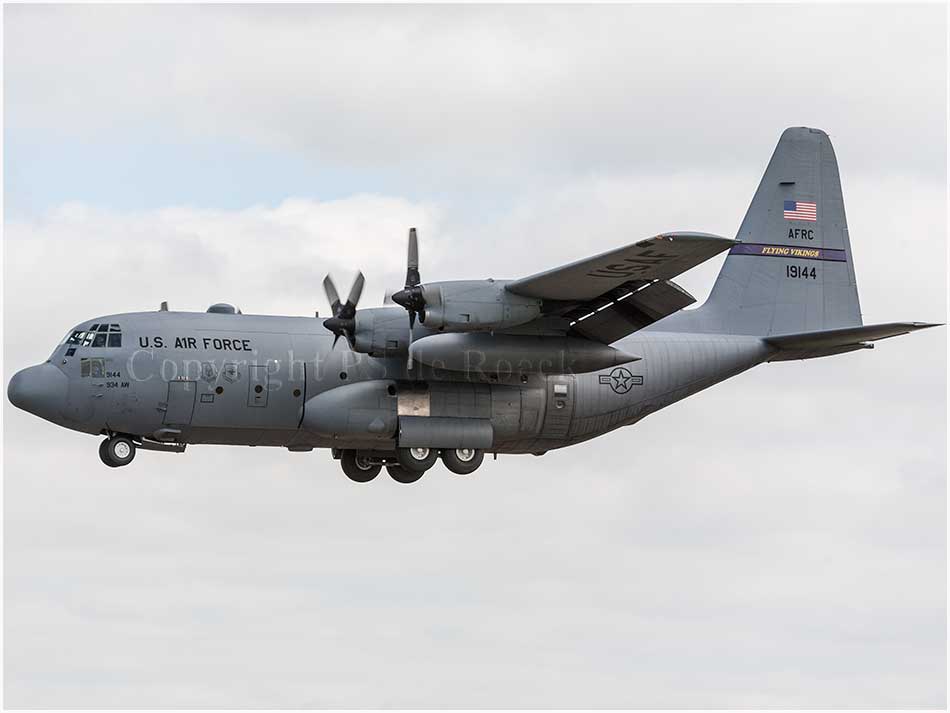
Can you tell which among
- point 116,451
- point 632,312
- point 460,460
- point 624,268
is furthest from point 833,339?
point 116,451

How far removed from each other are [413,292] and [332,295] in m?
2.25

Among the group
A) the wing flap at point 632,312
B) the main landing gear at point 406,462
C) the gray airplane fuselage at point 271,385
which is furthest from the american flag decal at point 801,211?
the main landing gear at point 406,462

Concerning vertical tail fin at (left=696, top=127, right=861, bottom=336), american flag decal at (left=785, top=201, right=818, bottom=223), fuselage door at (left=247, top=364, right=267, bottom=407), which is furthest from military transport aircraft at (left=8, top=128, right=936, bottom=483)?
american flag decal at (left=785, top=201, right=818, bottom=223)

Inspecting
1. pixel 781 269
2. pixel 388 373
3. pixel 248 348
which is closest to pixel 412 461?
pixel 388 373

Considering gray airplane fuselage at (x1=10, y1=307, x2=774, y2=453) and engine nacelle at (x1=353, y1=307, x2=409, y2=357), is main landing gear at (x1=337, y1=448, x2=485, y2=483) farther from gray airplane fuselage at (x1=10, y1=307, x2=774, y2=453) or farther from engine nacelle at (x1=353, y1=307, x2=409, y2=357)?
engine nacelle at (x1=353, y1=307, x2=409, y2=357)

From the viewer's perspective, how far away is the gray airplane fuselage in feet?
86.5

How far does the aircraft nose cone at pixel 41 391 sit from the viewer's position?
26.2 meters

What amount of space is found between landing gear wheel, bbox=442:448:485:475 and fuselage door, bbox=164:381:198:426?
14.0ft

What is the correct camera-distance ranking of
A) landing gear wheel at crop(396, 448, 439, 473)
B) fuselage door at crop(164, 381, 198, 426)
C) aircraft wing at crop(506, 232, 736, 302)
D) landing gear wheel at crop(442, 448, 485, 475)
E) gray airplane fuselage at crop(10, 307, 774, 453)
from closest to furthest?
aircraft wing at crop(506, 232, 736, 302) → gray airplane fuselage at crop(10, 307, 774, 453) → fuselage door at crop(164, 381, 198, 426) → landing gear wheel at crop(396, 448, 439, 473) → landing gear wheel at crop(442, 448, 485, 475)

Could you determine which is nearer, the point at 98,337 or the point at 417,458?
the point at 98,337

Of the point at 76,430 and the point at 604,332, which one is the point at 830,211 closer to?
the point at 604,332

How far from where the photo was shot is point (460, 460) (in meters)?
27.8

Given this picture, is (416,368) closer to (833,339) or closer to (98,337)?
(98,337)

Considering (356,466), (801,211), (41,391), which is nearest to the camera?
(41,391)
